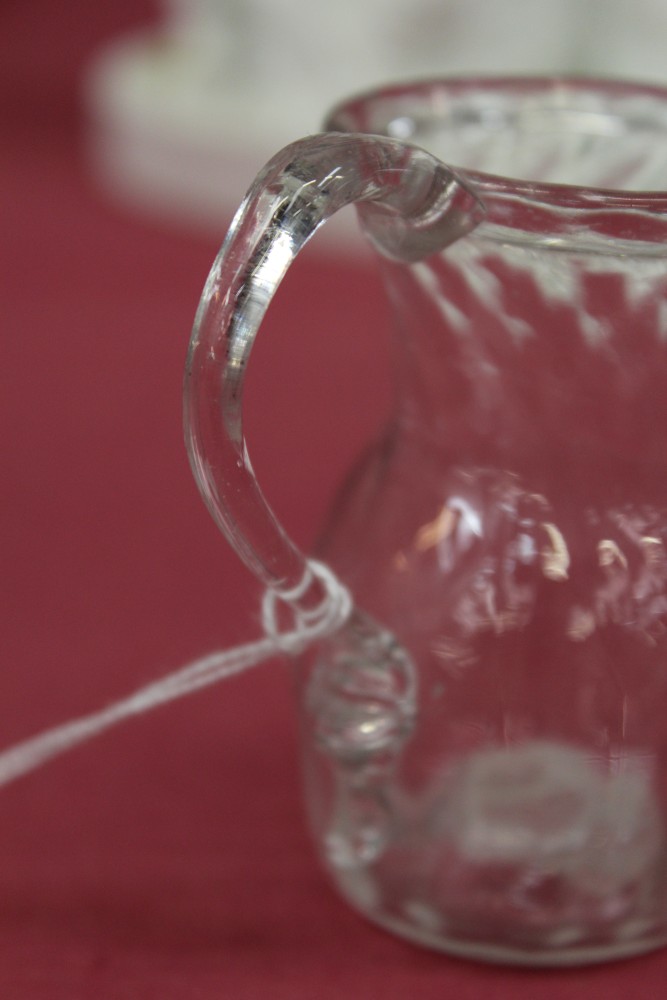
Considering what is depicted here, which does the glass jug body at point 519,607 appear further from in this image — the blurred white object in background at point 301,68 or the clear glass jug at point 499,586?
the blurred white object in background at point 301,68

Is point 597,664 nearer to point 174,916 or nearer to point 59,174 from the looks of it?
point 174,916

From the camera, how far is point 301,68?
739 millimetres

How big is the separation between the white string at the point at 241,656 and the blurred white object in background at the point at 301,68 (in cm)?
50

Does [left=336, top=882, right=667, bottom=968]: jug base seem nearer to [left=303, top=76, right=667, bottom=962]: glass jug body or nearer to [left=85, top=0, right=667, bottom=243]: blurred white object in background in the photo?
[left=303, top=76, right=667, bottom=962]: glass jug body

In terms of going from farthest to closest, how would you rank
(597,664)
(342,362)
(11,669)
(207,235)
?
Answer: (207,235)
(342,362)
(11,669)
(597,664)

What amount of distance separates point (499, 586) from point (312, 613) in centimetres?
3

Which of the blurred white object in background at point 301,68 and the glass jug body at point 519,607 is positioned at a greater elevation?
the blurred white object in background at point 301,68

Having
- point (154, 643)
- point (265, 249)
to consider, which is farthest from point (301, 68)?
point (265, 249)

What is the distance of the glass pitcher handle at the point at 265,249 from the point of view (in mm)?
172

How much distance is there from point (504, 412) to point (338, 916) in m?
0.09

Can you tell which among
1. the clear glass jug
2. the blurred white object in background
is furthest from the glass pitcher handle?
the blurred white object in background

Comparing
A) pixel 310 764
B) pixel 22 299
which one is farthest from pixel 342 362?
pixel 310 764

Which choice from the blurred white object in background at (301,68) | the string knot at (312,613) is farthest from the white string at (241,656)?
the blurred white object in background at (301,68)

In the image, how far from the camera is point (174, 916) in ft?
0.74
